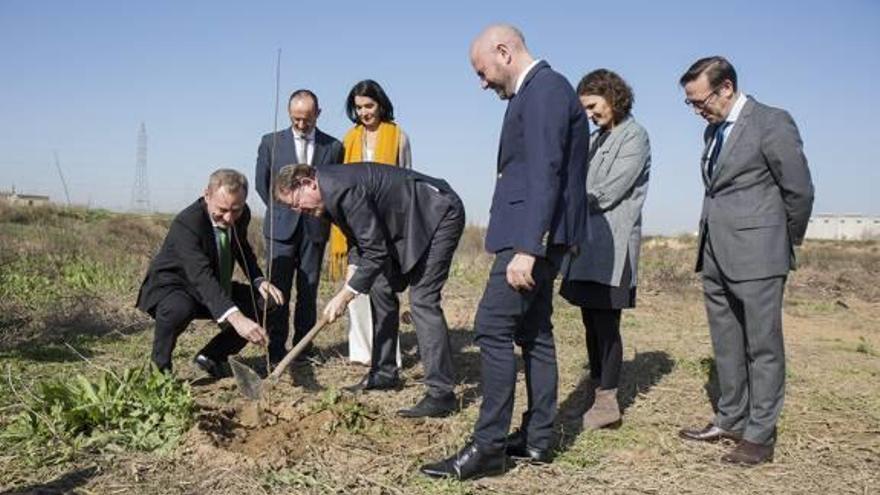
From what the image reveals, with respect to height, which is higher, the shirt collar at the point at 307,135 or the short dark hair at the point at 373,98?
the short dark hair at the point at 373,98

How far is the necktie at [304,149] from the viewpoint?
5.20 m

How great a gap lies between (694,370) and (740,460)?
2007 mm

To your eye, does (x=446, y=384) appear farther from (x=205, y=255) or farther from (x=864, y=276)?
(x=864, y=276)

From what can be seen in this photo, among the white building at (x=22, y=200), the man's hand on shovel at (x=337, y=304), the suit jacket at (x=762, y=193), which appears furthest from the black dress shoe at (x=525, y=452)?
the white building at (x=22, y=200)

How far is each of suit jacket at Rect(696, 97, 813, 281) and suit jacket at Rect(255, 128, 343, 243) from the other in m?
2.64

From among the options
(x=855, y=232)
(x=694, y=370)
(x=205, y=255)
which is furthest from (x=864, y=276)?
(x=855, y=232)

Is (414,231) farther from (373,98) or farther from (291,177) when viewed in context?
(373,98)

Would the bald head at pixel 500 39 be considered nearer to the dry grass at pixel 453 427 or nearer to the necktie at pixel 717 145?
the necktie at pixel 717 145

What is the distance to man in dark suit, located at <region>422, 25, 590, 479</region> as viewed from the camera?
3.00m

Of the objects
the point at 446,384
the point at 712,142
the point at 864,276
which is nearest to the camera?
the point at 712,142

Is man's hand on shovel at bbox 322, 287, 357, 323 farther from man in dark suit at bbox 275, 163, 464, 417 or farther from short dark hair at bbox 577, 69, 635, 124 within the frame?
short dark hair at bbox 577, 69, 635, 124

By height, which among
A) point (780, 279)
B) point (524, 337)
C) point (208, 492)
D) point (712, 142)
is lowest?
point (208, 492)

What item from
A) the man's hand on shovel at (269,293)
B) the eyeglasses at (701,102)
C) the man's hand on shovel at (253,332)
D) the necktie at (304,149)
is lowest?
the man's hand on shovel at (253,332)

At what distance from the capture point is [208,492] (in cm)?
304
